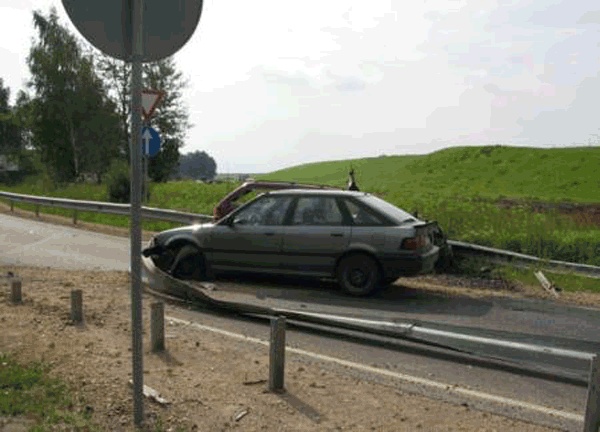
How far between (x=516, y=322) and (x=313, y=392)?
11.6 ft

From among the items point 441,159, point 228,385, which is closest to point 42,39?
point 441,159

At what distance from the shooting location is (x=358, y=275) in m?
9.09

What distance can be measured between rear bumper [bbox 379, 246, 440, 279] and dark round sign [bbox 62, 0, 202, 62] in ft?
18.2

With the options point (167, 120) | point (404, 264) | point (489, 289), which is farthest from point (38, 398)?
point (167, 120)

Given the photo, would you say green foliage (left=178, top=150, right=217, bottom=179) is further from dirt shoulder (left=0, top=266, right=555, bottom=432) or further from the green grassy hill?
dirt shoulder (left=0, top=266, right=555, bottom=432)

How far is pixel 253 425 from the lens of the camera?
170 inches

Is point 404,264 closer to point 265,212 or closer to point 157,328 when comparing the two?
point 265,212

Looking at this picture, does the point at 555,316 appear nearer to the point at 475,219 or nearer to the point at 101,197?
the point at 475,219

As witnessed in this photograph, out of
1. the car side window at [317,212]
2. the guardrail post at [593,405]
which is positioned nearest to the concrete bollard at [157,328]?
the guardrail post at [593,405]

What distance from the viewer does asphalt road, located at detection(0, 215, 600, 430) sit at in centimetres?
516

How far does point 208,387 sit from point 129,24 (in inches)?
106

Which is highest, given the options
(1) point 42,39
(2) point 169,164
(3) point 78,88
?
(1) point 42,39

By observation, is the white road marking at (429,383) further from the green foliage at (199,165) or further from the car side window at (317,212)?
the green foliage at (199,165)

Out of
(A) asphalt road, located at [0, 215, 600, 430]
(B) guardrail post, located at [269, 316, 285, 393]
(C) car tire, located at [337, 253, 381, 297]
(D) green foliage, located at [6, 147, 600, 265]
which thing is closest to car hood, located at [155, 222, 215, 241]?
(A) asphalt road, located at [0, 215, 600, 430]
